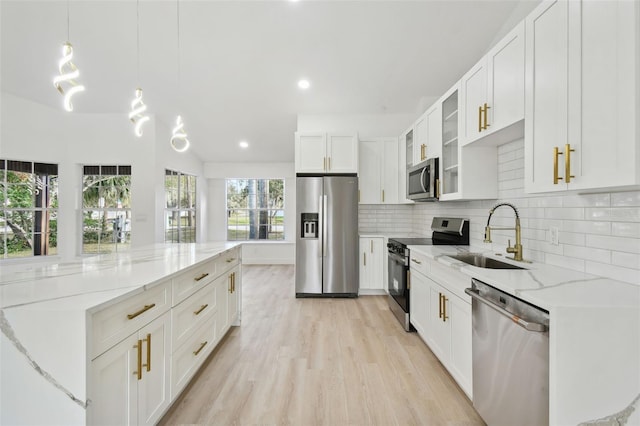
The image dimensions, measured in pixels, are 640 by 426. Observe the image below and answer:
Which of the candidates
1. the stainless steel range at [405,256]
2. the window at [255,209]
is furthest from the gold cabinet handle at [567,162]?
the window at [255,209]

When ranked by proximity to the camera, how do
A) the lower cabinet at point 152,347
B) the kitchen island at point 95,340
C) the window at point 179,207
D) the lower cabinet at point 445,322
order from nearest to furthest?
1. the kitchen island at point 95,340
2. the lower cabinet at point 152,347
3. the lower cabinet at point 445,322
4. the window at point 179,207

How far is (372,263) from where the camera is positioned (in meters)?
4.31

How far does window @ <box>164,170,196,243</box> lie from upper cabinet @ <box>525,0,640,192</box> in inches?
217

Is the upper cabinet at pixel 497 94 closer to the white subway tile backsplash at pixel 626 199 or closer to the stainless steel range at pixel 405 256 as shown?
the white subway tile backsplash at pixel 626 199

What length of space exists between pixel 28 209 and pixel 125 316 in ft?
16.9

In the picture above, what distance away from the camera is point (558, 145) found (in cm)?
147

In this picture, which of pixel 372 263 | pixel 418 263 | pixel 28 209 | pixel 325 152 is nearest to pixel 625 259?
pixel 418 263

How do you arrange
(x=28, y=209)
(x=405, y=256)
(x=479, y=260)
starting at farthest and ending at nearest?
(x=28, y=209) → (x=405, y=256) → (x=479, y=260)

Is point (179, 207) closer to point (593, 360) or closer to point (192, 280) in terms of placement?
point (192, 280)

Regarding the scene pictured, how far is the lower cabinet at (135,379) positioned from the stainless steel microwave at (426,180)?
105 inches

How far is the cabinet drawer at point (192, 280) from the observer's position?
1799 mm

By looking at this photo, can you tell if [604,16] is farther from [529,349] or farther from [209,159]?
[209,159]

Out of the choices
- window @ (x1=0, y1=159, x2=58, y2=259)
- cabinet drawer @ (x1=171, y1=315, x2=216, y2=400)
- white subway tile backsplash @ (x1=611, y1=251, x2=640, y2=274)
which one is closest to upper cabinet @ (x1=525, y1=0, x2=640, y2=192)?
white subway tile backsplash @ (x1=611, y1=251, x2=640, y2=274)

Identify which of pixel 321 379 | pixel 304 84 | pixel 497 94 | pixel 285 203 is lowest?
pixel 321 379
